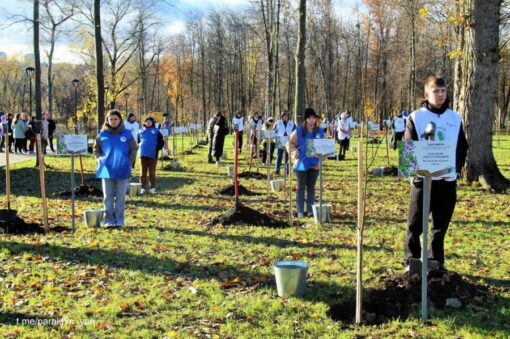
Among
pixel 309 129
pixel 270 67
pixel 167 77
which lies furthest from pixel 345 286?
pixel 167 77

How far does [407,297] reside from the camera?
5.02 metres

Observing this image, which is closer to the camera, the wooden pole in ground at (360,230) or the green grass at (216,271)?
the wooden pole in ground at (360,230)

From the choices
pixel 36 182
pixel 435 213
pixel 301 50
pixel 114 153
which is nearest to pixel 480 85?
pixel 301 50

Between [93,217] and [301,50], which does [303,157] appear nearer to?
[93,217]

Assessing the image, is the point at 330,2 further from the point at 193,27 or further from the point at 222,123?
the point at 222,123

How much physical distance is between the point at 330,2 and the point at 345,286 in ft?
138

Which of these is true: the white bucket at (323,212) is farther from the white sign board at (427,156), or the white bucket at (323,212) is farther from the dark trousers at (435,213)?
the white sign board at (427,156)

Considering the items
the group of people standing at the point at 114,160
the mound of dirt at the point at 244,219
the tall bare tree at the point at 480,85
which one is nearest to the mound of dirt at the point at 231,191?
the mound of dirt at the point at 244,219

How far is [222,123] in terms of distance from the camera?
63.9 feet

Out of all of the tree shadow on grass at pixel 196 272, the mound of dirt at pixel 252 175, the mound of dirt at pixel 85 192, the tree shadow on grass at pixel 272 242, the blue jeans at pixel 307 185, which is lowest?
the tree shadow on grass at pixel 196 272

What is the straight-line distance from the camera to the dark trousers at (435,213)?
5.47 meters

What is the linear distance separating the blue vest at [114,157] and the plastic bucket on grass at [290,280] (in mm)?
4148

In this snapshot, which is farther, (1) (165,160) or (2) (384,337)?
(1) (165,160)

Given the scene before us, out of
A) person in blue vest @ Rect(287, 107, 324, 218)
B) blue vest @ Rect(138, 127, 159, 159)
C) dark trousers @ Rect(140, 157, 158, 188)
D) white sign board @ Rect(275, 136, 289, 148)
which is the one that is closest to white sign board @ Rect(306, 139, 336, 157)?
person in blue vest @ Rect(287, 107, 324, 218)
